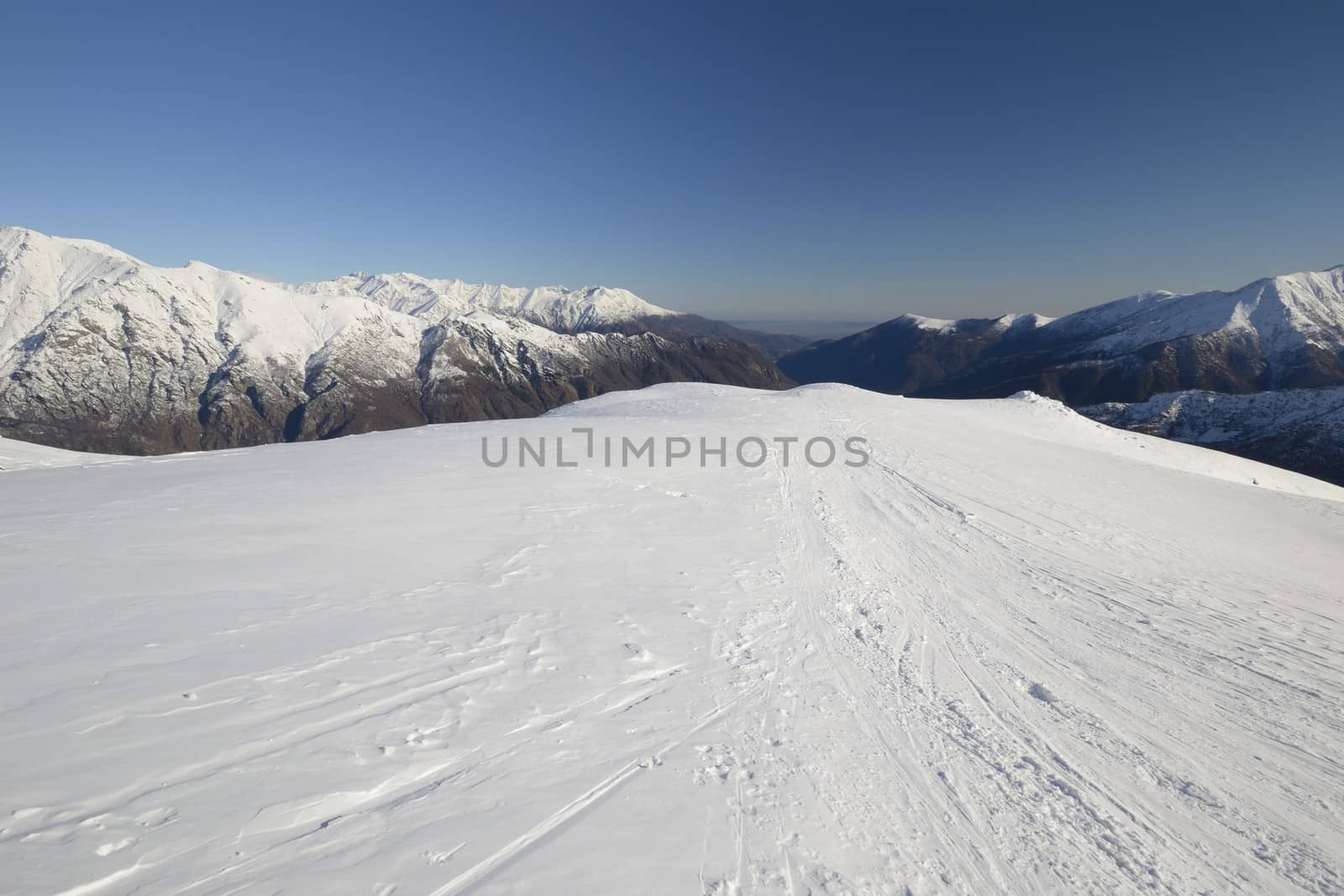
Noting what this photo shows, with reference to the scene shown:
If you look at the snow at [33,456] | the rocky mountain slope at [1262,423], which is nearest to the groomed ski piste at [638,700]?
the snow at [33,456]

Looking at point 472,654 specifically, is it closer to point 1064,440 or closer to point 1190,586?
point 1190,586

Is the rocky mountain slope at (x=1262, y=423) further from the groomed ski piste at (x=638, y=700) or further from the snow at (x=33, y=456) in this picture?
the snow at (x=33, y=456)

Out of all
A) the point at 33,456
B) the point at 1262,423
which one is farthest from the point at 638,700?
the point at 1262,423

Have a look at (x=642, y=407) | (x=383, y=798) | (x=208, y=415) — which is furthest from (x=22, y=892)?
(x=208, y=415)

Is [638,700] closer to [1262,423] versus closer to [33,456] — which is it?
[33,456]

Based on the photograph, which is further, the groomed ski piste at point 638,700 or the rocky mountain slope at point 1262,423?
the rocky mountain slope at point 1262,423

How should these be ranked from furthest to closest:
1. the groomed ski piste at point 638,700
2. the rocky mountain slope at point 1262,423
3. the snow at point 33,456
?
1. the rocky mountain slope at point 1262,423
2. the snow at point 33,456
3. the groomed ski piste at point 638,700

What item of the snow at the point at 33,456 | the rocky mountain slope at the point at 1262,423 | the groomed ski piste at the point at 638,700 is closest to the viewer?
the groomed ski piste at the point at 638,700
